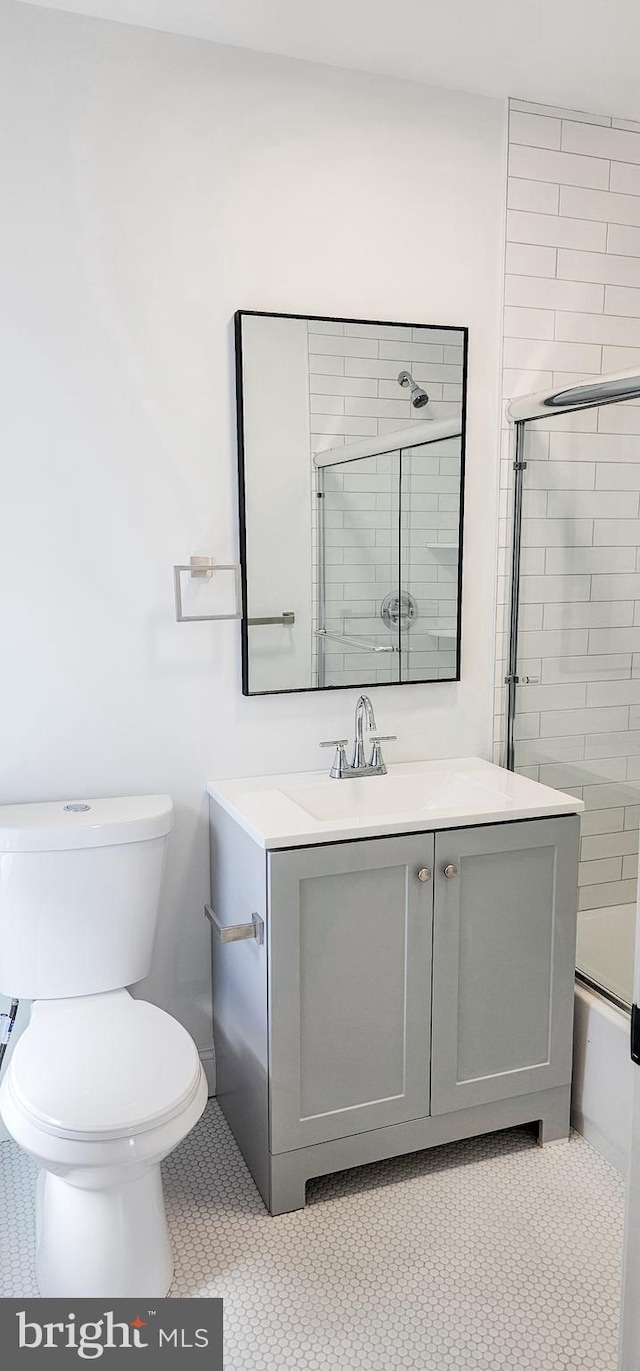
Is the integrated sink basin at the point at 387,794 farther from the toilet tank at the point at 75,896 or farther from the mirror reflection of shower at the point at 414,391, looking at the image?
the mirror reflection of shower at the point at 414,391

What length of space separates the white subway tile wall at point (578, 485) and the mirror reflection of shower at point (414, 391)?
10.4 inches

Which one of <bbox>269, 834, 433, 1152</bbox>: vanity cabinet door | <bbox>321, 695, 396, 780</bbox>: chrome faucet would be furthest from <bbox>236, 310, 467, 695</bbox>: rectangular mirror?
<bbox>269, 834, 433, 1152</bbox>: vanity cabinet door

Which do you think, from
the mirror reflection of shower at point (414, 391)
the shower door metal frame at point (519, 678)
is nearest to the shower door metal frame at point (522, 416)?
the shower door metal frame at point (519, 678)

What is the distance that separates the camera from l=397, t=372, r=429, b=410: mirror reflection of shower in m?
2.39

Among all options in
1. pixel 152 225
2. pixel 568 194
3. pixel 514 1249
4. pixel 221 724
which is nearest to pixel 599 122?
pixel 568 194

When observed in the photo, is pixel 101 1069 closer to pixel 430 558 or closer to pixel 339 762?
pixel 339 762

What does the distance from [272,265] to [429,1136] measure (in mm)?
2062

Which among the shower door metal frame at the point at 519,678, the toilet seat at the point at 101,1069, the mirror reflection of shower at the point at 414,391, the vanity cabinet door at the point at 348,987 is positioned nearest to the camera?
the shower door metal frame at the point at 519,678

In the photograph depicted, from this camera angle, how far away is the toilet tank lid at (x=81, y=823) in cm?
200

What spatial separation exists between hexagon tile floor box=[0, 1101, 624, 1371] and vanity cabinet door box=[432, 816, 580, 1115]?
0.60 ft

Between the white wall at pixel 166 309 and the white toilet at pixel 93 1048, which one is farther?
the white wall at pixel 166 309

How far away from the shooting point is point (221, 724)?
239 centimetres

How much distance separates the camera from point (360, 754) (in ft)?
7.97

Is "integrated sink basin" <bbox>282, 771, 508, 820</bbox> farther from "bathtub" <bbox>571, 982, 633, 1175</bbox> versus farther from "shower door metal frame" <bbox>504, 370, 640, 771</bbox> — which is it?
"bathtub" <bbox>571, 982, 633, 1175</bbox>
